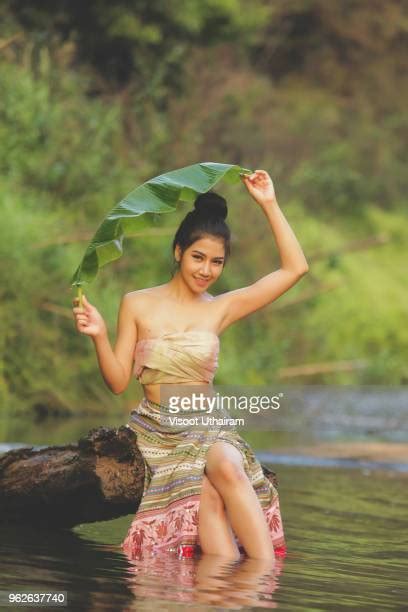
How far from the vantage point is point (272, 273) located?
5.74 metres

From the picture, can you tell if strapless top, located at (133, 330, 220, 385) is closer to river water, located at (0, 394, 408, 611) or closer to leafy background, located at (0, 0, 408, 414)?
leafy background, located at (0, 0, 408, 414)

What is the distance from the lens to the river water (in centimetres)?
452

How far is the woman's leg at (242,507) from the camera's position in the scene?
5.34 meters

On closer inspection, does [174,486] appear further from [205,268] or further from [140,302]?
[205,268]

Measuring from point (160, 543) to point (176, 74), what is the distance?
46.1 feet

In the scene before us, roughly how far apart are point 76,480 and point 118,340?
0.67m

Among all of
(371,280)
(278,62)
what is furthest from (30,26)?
(278,62)

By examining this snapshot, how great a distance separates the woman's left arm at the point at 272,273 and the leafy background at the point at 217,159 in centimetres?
45

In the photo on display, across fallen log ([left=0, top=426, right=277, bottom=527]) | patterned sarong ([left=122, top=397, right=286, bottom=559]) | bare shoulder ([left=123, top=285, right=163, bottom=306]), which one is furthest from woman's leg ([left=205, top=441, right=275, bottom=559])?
bare shoulder ([left=123, top=285, right=163, bottom=306])

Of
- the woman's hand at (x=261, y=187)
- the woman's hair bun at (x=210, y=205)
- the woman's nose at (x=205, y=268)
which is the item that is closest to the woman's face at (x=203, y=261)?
the woman's nose at (x=205, y=268)

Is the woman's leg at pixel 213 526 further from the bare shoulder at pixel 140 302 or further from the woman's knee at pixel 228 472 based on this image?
the bare shoulder at pixel 140 302

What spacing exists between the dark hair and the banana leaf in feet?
0.24

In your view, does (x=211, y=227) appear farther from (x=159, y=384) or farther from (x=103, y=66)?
(x=103, y=66)

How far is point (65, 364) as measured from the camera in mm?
12281
